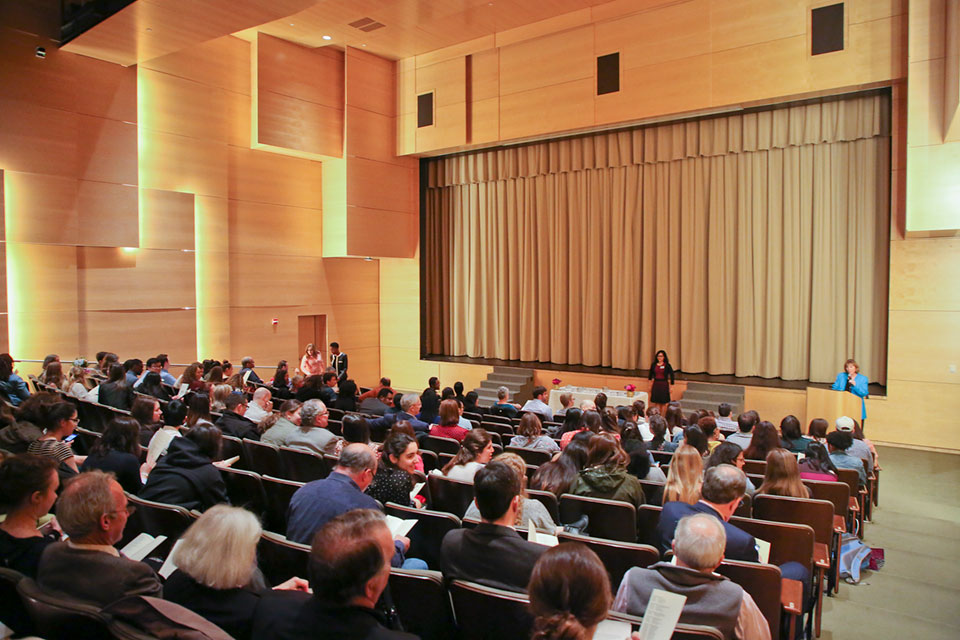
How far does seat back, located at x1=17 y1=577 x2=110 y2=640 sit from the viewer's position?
78.9 inches

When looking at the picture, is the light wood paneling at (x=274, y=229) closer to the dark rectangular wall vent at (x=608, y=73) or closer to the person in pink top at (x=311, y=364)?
the person in pink top at (x=311, y=364)

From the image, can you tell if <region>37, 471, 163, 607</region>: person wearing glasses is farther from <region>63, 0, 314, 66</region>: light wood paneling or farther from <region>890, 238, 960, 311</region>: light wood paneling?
<region>890, 238, 960, 311</region>: light wood paneling

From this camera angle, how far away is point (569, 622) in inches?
71.0

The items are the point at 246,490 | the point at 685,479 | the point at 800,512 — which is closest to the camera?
the point at 685,479

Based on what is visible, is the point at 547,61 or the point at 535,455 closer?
the point at 535,455

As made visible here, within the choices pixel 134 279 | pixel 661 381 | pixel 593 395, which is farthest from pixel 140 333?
pixel 661 381

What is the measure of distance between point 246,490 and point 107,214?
28.0 ft

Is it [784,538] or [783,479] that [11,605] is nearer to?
[784,538]

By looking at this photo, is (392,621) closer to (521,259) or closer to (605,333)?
(605,333)

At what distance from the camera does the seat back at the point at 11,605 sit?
231 cm

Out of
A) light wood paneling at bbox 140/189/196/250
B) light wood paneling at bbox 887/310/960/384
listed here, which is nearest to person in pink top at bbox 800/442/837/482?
light wood paneling at bbox 887/310/960/384

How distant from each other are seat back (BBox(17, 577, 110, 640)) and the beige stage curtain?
1121 centimetres

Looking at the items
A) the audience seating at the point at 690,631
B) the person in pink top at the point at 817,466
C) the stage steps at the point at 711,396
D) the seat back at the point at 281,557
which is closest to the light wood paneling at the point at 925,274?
the stage steps at the point at 711,396

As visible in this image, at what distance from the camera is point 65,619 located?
2021 millimetres
